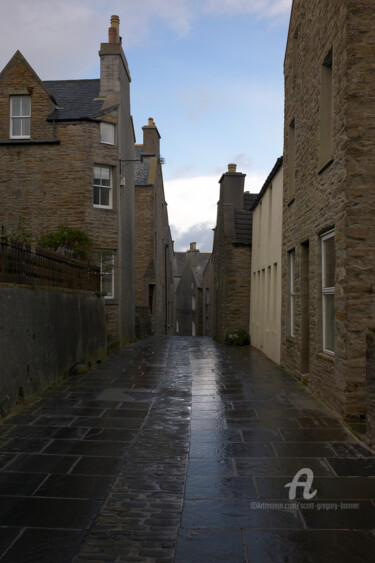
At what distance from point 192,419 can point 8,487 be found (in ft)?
10.0

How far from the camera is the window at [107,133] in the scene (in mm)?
19188

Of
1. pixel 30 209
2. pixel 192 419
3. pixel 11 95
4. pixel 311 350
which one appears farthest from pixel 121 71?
pixel 192 419

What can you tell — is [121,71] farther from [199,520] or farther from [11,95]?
[199,520]

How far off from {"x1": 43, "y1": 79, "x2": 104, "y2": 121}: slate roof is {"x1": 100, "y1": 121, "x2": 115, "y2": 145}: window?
54cm

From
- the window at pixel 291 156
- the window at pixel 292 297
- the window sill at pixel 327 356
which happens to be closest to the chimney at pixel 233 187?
the window at pixel 291 156

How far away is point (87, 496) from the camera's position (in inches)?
175

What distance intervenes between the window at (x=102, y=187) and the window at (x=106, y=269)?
178 cm

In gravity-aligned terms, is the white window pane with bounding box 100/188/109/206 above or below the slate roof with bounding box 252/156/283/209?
above

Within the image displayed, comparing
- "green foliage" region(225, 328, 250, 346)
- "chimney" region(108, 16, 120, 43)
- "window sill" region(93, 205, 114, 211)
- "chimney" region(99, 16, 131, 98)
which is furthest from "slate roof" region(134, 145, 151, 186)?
"green foliage" region(225, 328, 250, 346)

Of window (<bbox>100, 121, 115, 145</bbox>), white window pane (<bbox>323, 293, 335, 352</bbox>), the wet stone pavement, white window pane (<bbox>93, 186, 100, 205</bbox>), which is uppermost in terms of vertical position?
window (<bbox>100, 121, 115, 145</bbox>)

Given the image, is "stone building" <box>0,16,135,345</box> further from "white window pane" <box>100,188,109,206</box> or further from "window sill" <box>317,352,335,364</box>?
"window sill" <box>317,352,335,364</box>

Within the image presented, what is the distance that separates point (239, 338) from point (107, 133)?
9.06 metres

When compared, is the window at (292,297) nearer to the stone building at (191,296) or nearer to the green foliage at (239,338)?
the green foliage at (239,338)

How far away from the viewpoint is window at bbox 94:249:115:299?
18.8 meters
